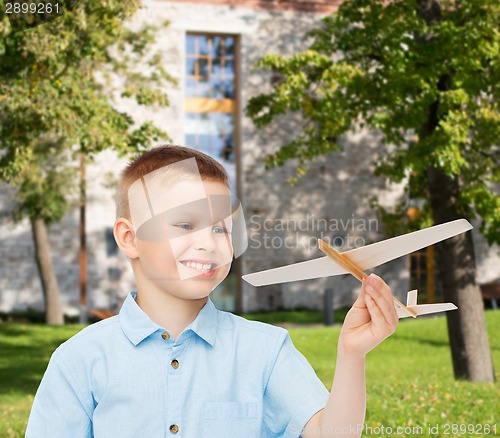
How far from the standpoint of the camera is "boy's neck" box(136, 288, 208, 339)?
181 centimetres

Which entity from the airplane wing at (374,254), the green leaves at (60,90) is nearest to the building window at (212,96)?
the green leaves at (60,90)

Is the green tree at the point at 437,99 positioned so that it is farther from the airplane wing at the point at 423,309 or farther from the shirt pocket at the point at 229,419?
the airplane wing at the point at 423,309

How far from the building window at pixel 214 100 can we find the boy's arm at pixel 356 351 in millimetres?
19069

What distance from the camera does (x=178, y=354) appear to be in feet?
5.97

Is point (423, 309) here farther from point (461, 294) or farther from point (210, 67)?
point (210, 67)

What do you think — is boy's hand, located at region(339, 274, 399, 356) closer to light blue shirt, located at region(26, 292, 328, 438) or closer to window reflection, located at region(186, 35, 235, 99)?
light blue shirt, located at region(26, 292, 328, 438)

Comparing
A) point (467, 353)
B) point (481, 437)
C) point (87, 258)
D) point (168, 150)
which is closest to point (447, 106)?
point (467, 353)

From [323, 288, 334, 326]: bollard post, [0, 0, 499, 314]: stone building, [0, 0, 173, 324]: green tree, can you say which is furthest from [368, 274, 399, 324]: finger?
[0, 0, 499, 314]: stone building

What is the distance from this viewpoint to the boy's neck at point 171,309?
181 centimetres

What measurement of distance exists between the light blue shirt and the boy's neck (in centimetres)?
2

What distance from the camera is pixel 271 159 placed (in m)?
11.7

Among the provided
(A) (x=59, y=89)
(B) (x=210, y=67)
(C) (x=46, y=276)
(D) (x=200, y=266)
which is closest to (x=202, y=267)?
(D) (x=200, y=266)

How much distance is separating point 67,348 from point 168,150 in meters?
0.52

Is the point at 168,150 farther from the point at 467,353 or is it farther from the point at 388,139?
the point at 467,353
